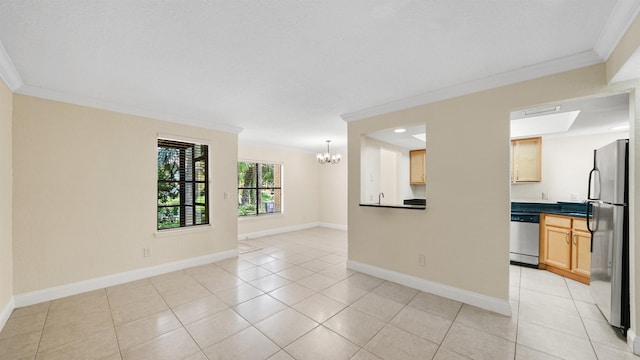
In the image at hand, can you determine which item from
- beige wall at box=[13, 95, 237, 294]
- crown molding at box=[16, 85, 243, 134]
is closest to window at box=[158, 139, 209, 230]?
beige wall at box=[13, 95, 237, 294]

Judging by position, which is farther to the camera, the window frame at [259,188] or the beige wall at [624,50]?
the window frame at [259,188]

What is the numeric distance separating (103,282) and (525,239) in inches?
245

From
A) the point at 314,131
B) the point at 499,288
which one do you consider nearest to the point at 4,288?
the point at 314,131

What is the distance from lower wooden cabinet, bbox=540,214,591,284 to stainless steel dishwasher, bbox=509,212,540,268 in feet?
0.23

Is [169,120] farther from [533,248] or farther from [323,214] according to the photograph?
[533,248]

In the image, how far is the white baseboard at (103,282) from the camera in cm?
271

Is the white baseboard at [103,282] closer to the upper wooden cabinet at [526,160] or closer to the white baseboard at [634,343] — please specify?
the white baseboard at [634,343]

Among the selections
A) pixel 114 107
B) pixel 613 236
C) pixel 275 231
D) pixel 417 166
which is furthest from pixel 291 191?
pixel 613 236

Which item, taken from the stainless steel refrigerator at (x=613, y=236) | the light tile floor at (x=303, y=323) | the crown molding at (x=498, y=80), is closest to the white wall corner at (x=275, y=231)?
the light tile floor at (x=303, y=323)

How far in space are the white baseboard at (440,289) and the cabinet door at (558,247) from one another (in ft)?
6.01

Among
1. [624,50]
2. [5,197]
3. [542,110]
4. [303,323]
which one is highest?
[624,50]

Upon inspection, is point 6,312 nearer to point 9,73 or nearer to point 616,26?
point 9,73

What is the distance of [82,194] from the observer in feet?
10.0

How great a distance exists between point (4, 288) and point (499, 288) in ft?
16.5
